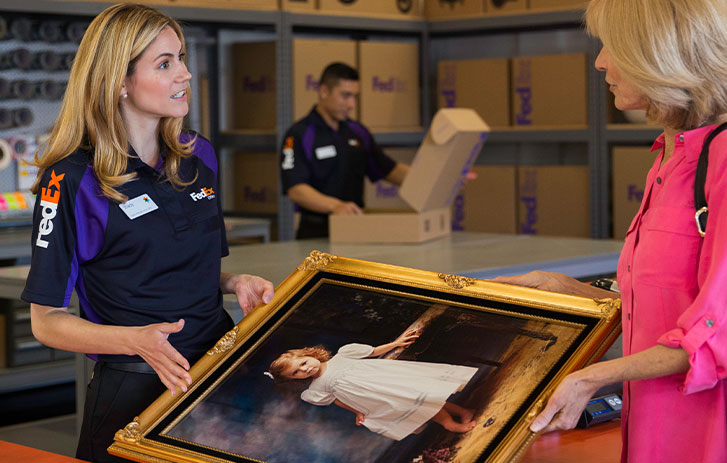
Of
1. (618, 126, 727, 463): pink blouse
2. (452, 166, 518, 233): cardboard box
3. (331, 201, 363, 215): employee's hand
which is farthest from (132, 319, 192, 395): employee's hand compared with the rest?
(452, 166, 518, 233): cardboard box

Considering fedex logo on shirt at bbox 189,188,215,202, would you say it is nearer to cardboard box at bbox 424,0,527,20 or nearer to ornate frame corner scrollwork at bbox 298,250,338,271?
ornate frame corner scrollwork at bbox 298,250,338,271

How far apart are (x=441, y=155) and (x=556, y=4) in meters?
2.23

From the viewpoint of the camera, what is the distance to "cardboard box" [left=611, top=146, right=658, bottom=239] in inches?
195

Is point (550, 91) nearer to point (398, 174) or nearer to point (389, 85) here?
point (389, 85)

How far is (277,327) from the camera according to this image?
1.57 metres

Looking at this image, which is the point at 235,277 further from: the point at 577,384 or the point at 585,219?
the point at 585,219

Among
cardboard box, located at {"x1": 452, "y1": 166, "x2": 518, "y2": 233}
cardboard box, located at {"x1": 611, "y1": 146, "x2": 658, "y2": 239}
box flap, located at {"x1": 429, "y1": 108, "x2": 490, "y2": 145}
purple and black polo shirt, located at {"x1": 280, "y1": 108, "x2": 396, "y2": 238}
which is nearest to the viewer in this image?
box flap, located at {"x1": 429, "y1": 108, "x2": 490, "y2": 145}

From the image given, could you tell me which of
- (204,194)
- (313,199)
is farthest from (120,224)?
(313,199)

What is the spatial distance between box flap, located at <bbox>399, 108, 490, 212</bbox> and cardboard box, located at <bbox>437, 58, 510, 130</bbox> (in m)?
1.95

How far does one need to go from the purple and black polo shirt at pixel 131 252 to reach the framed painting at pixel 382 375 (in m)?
0.14

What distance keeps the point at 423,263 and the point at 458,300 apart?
146cm

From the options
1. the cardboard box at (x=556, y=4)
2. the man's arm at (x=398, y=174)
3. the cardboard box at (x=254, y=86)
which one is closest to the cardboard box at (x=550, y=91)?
the cardboard box at (x=556, y=4)

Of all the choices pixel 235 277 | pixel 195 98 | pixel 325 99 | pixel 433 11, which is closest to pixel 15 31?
pixel 195 98

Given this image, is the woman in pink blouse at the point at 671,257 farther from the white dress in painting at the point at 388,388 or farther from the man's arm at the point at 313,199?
the man's arm at the point at 313,199
